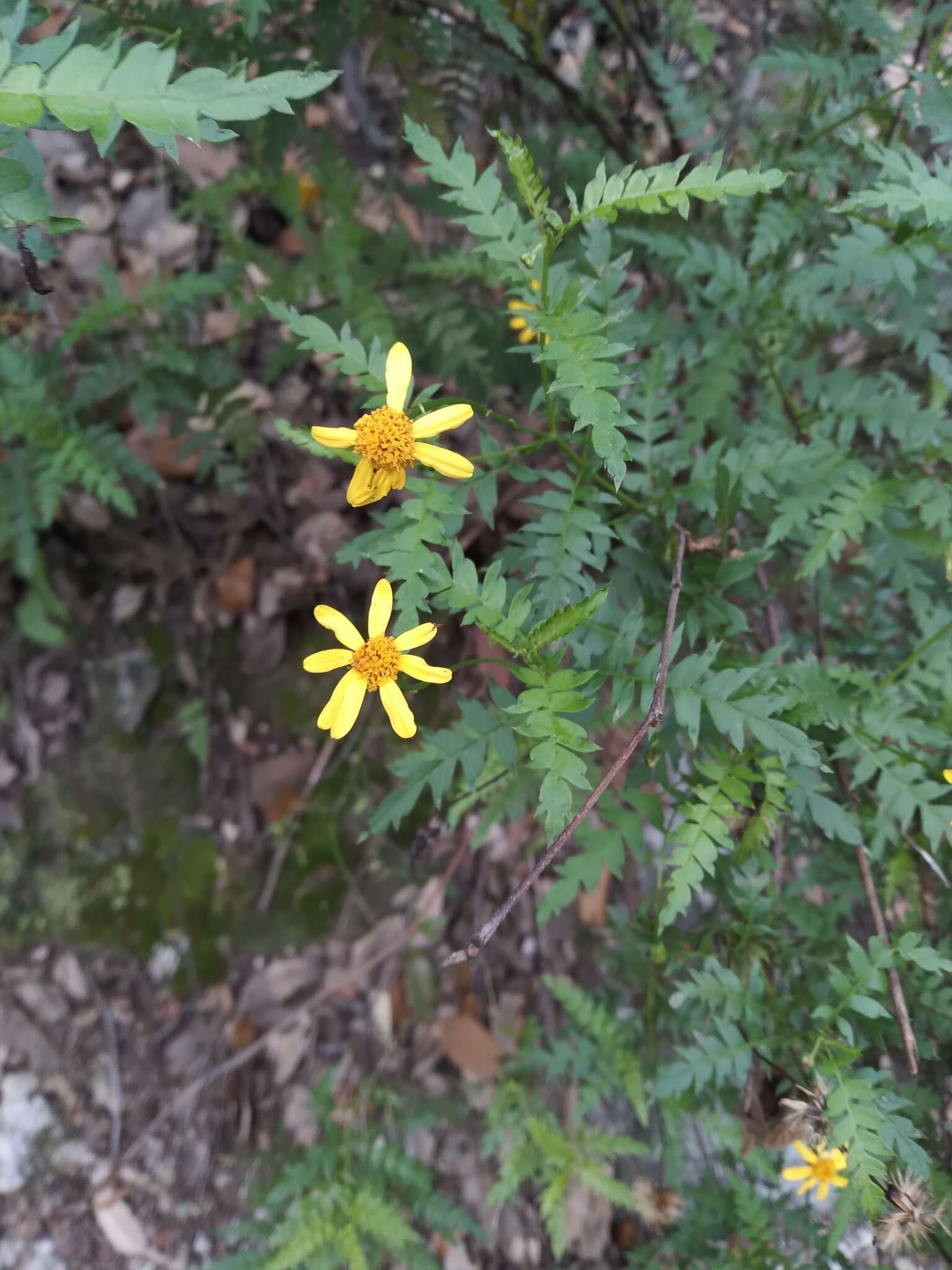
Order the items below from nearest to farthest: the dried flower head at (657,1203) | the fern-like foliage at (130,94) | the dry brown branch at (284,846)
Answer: the fern-like foliage at (130,94) < the dried flower head at (657,1203) < the dry brown branch at (284,846)

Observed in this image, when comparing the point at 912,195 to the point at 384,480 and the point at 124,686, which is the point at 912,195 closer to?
the point at 384,480

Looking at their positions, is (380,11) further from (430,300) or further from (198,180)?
(198,180)

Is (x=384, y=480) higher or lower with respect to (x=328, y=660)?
higher

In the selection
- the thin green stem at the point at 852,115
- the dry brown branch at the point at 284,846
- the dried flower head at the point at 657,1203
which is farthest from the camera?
the dry brown branch at the point at 284,846

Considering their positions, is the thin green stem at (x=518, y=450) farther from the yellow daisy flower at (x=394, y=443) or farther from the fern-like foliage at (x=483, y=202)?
the fern-like foliage at (x=483, y=202)

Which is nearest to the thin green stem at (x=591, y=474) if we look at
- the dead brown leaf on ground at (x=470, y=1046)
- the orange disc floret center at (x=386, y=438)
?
the orange disc floret center at (x=386, y=438)

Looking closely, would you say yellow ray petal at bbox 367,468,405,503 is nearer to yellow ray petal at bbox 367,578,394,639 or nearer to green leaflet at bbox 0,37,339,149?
yellow ray petal at bbox 367,578,394,639

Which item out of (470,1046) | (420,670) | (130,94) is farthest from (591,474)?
(470,1046)
